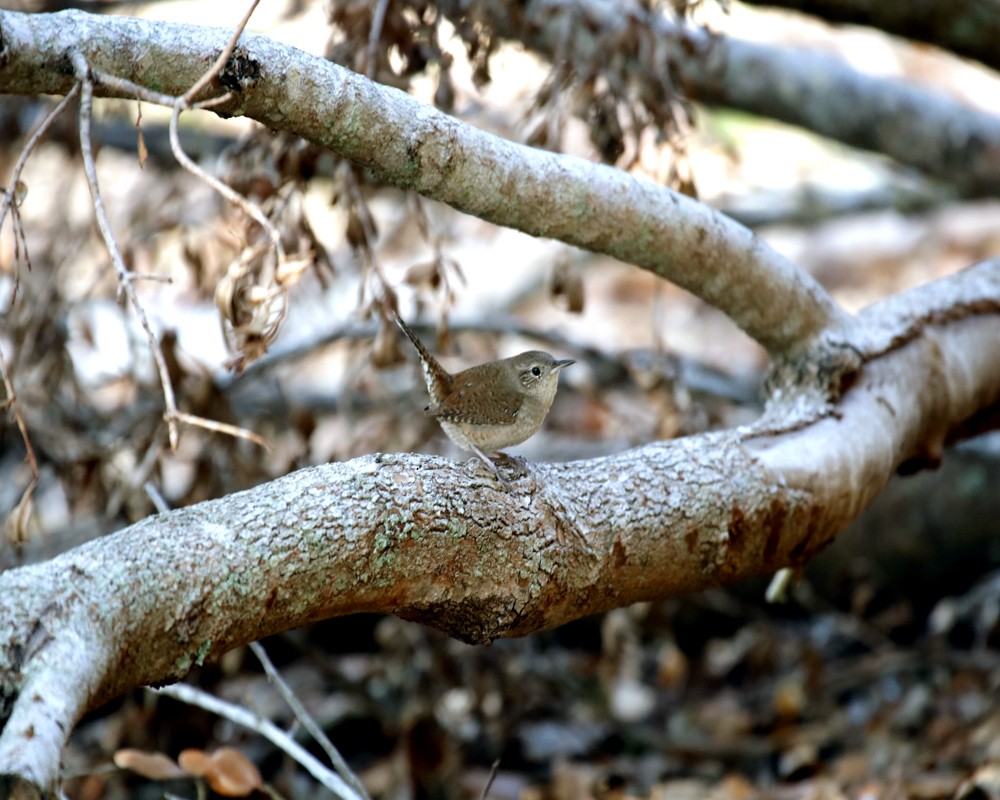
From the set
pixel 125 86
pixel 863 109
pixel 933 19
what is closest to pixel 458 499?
pixel 125 86

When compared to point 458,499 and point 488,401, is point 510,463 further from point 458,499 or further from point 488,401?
point 458,499

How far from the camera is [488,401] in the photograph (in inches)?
116

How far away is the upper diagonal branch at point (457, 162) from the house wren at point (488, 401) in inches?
19.5

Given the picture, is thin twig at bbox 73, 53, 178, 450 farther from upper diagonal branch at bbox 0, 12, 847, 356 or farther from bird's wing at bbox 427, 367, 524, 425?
Answer: bird's wing at bbox 427, 367, 524, 425

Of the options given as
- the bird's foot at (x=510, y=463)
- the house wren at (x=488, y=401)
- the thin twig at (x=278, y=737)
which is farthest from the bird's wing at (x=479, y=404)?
the thin twig at (x=278, y=737)

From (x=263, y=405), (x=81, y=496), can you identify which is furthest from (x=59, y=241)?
(x=81, y=496)

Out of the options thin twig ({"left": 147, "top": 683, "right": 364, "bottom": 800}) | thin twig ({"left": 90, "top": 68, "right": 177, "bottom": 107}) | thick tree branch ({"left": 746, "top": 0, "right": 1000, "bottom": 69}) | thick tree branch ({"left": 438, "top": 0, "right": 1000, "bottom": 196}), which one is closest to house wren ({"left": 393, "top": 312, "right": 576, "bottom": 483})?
thin twig ({"left": 147, "top": 683, "right": 364, "bottom": 800})

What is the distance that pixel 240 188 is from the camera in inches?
133

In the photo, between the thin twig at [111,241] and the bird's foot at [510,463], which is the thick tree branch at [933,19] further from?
the thin twig at [111,241]

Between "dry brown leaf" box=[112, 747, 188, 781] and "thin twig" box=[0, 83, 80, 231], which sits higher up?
"thin twig" box=[0, 83, 80, 231]

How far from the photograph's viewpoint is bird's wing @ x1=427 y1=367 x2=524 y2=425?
116 inches

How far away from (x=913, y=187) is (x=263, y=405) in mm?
4505

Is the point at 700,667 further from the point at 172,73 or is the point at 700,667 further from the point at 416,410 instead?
the point at 172,73

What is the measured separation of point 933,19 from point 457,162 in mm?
3142
